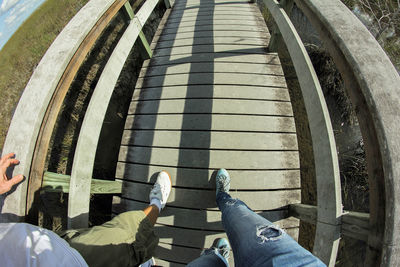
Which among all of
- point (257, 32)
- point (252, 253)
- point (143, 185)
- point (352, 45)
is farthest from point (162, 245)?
point (257, 32)

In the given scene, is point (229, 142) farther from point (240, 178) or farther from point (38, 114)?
point (38, 114)

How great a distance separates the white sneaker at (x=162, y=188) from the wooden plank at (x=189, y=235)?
11.6 inches

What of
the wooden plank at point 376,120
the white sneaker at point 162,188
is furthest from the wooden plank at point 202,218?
the wooden plank at point 376,120

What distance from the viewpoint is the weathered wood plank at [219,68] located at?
237 centimetres

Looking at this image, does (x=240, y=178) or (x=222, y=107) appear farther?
(x=222, y=107)

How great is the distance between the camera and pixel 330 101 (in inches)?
127

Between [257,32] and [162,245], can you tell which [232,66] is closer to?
[257,32]

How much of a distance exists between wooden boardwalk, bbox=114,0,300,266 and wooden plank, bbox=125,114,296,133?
0.04 feet

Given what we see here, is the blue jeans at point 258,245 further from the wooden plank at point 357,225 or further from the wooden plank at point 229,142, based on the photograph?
the wooden plank at point 229,142

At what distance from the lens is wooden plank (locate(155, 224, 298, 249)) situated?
1806 mm

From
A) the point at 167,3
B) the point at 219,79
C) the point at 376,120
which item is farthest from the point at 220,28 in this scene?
the point at 376,120

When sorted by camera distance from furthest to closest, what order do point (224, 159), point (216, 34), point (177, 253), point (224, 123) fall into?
point (216, 34), point (224, 123), point (224, 159), point (177, 253)

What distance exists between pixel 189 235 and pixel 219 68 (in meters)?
1.95

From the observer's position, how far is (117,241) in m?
1.11
